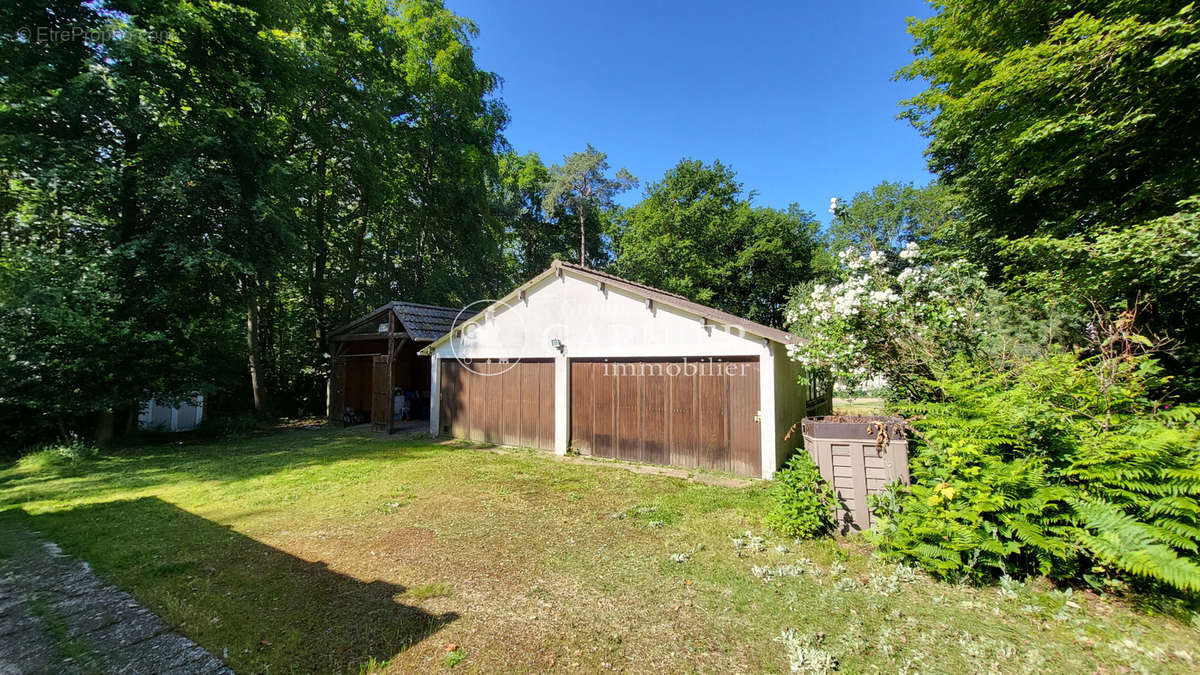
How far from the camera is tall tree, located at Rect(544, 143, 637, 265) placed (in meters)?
27.5

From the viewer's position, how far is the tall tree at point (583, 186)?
90.2 ft

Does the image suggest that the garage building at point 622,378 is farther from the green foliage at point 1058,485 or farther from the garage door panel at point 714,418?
the green foliage at point 1058,485

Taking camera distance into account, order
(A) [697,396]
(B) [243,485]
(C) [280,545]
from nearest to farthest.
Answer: (C) [280,545]
(B) [243,485]
(A) [697,396]

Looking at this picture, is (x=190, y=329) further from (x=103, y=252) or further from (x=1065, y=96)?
(x=1065, y=96)

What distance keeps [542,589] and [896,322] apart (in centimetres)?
547

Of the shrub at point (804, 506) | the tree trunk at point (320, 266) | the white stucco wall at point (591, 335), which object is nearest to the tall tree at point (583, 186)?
the tree trunk at point (320, 266)

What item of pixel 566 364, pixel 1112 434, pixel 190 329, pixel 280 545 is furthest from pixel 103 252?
pixel 1112 434

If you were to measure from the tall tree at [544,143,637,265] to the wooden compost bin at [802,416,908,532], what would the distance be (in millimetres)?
24741

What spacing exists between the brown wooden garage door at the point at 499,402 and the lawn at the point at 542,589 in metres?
3.28

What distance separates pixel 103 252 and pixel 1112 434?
16439 millimetres

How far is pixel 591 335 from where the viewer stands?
29.6 feet

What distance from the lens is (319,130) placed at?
595 inches

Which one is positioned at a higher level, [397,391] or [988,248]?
[988,248]
